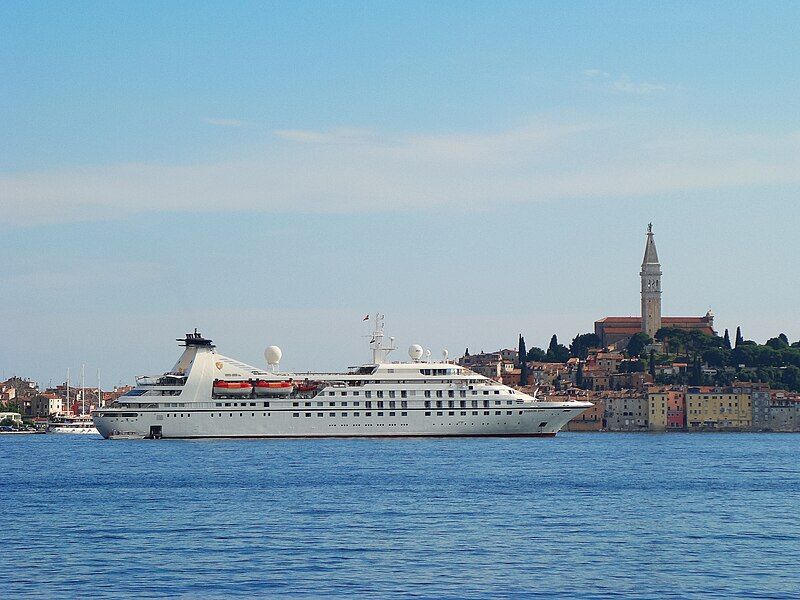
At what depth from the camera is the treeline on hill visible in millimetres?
153125

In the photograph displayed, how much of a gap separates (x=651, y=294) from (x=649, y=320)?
11.1 feet

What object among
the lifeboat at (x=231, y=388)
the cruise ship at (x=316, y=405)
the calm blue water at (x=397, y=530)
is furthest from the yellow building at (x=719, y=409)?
the calm blue water at (x=397, y=530)

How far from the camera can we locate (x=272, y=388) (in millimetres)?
81250

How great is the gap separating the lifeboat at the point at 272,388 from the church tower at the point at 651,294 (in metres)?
104

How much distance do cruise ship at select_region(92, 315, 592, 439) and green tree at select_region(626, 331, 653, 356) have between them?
86709 mm

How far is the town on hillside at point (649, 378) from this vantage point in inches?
5630

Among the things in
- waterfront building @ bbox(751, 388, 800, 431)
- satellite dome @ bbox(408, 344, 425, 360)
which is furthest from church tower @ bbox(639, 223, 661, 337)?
satellite dome @ bbox(408, 344, 425, 360)

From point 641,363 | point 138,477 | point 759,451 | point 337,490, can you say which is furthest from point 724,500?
point 641,363


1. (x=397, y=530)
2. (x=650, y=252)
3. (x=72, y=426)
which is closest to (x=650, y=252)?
(x=650, y=252)

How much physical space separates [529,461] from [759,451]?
29715 millimetres

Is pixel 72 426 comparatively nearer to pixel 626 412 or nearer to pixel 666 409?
pixel 626 412

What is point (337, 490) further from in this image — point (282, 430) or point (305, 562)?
point (282, 430)

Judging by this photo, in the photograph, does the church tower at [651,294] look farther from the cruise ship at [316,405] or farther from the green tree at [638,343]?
the cruise ship at [316,405]

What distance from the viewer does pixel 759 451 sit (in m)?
84.2
